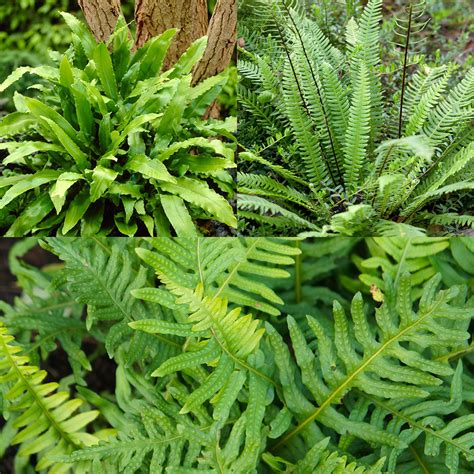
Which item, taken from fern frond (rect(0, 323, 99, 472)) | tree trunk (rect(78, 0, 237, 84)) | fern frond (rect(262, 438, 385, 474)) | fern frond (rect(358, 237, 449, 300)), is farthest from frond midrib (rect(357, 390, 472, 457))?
tree trunk (rect(78, 0, 237, 84))

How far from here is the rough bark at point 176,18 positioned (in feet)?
6.71

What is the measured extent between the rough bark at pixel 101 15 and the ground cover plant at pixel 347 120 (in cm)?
57

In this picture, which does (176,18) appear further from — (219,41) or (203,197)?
(203,197)

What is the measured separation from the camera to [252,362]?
1.11 metres

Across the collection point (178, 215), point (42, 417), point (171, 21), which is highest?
point (171, 21)

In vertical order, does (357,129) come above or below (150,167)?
above

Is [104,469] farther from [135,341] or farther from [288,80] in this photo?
[288,80]

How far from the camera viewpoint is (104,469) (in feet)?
3.75

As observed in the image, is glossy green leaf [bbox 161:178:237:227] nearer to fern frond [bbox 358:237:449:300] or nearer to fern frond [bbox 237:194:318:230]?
fern frond [bbox 237:194:318:230]

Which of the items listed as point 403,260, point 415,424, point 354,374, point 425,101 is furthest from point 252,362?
point 425,101


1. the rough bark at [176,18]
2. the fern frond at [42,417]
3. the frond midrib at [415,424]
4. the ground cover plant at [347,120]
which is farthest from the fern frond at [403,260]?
the rough bark at [176,18]

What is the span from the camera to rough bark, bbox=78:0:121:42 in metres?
2.05

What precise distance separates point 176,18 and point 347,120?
2.62 feet

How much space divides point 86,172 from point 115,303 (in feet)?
2.05
